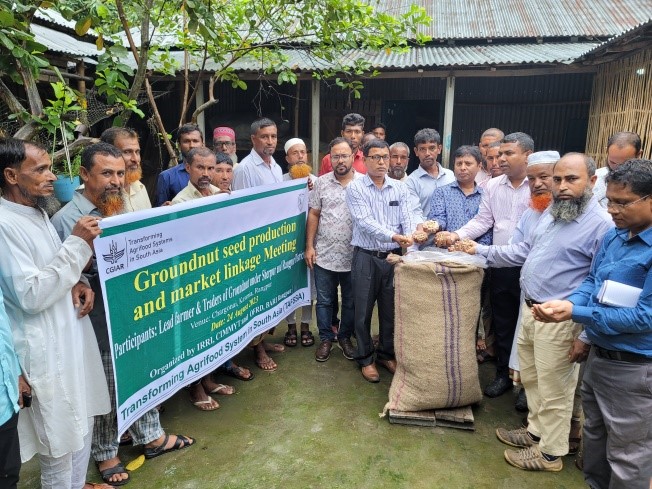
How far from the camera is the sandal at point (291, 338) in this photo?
439cm

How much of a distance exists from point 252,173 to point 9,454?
2982 millimetres

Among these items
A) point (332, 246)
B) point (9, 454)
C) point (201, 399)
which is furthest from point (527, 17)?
point (9, 454)

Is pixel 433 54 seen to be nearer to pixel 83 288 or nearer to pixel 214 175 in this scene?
pixel 214 175

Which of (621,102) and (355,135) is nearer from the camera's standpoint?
(355,135)

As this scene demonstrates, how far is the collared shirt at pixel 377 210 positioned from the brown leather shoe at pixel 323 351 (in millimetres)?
1014

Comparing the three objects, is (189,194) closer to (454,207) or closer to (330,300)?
(330,300)

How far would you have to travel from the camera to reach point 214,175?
3486mm

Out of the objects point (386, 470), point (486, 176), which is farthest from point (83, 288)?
point (486, 176)

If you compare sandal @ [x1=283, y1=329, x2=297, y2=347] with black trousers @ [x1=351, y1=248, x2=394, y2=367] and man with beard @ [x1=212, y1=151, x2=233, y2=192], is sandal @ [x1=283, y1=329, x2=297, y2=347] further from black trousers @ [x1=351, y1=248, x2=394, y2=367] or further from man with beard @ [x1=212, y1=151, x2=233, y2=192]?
man with beard @ [x1=212, y1=151, x2=233, y2=192]

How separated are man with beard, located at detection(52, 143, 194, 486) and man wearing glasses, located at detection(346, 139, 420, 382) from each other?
1733 millimetres

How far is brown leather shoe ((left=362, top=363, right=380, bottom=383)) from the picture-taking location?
3773 mm

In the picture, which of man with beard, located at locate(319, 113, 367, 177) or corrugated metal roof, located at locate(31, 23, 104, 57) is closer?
man with beard, located at locate(319, 113, 367, 177)

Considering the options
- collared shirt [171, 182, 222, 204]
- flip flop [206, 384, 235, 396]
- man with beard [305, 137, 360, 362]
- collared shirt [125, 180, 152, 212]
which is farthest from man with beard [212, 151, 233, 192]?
flip flop [206, 384, 235, 396]

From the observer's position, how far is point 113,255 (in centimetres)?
241
